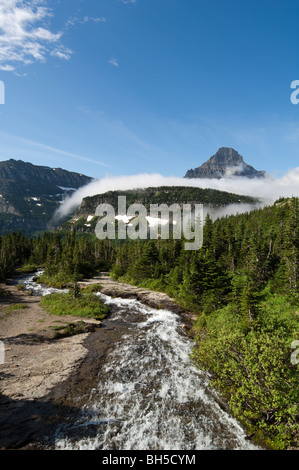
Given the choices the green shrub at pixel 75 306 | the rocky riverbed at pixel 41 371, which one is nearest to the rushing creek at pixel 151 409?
the rocky riverbed at pixel 41 371

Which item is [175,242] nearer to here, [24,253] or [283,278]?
[283,278]

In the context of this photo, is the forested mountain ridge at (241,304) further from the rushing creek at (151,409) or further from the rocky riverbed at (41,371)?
the rocky riverbed at (41,371)

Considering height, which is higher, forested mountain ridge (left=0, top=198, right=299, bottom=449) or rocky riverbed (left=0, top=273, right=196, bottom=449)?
forested mountain ridge (left=0, top=198, right=299, bottom=449)

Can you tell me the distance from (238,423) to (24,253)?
15126cm

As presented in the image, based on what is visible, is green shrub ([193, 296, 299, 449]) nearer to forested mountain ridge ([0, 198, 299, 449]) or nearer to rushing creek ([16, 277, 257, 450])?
forested mountain ridge ([0, 198, 299, 449])

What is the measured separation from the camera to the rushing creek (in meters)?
15.0

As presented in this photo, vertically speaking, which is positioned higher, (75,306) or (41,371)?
(41,371)

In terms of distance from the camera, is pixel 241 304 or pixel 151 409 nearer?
pixel 151 409

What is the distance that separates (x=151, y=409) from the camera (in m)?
18.2

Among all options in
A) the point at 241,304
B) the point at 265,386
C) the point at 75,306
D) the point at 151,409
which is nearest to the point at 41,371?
the point at 151,409

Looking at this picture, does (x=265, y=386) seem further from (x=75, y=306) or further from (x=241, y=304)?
(x=75, y=306)

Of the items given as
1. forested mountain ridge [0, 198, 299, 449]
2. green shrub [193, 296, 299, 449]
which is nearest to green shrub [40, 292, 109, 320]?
forested mountain ridge [0, 198, 299, 449]

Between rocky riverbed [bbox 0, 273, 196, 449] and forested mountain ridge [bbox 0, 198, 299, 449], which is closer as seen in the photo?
forested mountain ridge [bbox 0, 198, 299, 449]
